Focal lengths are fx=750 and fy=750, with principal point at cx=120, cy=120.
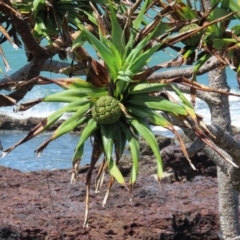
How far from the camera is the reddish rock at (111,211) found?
22.2ft

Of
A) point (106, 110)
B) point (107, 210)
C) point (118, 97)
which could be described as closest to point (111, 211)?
point (107, 210)

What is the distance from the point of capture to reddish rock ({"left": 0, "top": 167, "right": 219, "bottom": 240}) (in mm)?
6766

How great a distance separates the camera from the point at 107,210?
719cm

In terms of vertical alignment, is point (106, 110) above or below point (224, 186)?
above

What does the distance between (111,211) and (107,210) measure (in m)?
0.05

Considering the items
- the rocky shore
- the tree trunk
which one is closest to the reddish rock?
the rocky shore

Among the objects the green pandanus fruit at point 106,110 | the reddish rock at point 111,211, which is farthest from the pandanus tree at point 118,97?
the reddish rock at point 111,211

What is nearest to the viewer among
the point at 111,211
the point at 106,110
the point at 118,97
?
the point at 106,110

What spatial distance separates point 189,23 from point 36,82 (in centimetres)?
72

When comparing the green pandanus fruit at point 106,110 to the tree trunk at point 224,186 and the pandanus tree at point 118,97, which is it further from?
the tree trunk at point 224,186

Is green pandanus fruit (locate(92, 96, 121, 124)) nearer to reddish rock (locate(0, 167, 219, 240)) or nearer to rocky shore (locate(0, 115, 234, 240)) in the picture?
reddish rock (locate(0, 167, 219, 240))

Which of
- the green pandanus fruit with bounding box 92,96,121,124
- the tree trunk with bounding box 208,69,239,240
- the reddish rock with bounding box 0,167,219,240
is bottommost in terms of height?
the reddish rock with bounding box 0,167,219,240

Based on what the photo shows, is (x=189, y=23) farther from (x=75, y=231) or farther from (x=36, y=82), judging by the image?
(x=75, y=231)

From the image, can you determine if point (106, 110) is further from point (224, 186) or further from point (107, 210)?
point (107, 210)
